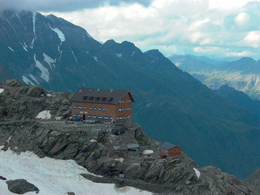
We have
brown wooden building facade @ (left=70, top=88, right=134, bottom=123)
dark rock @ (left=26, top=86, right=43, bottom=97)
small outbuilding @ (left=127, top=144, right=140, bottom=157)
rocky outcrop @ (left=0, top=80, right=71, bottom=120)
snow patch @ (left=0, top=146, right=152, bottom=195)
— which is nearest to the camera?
snow patch @ (left=0, top=146, right=152, bottom=195)

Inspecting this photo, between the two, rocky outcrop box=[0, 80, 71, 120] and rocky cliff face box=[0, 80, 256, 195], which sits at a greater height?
rocky outcrop box=[0, 80, 71, 120]

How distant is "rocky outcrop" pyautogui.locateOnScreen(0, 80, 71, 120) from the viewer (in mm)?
100375

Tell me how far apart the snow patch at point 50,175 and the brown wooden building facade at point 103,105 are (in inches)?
755

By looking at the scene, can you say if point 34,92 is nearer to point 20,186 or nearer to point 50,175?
point 50,175

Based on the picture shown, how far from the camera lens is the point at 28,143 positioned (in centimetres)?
8400

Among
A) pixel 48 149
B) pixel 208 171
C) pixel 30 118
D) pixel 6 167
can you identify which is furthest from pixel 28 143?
pixel 208 171

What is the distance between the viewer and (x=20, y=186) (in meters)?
67.4

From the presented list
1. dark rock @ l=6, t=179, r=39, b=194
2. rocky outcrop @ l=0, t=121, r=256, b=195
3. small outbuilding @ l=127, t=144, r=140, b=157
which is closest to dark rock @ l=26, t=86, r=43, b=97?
rocky outcrop @ l=0, t=121, r=256, b=195

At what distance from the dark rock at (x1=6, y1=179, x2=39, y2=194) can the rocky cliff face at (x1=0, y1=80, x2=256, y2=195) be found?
3618 millimetres

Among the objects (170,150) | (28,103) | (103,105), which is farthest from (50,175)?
(28,103)

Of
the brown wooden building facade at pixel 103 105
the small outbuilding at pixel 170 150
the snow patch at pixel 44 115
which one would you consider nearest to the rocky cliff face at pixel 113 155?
the small outbuilding at pixel 170 150

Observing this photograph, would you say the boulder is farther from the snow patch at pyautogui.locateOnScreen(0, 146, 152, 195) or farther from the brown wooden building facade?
the snow patch at pyautogui.locateOnScreen(0, 146, 152, 195)

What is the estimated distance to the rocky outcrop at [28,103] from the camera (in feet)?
329

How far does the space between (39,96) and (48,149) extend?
34287 mm
